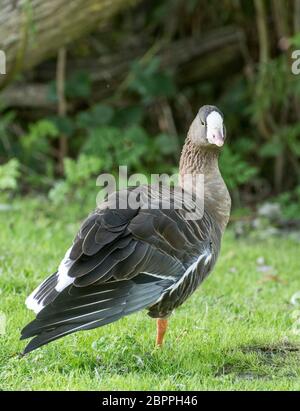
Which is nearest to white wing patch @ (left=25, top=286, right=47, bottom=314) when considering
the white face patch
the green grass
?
the green grass

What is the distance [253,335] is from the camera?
4.87m

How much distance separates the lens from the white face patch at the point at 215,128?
4969 millimetres

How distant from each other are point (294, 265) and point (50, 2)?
330 centimetres

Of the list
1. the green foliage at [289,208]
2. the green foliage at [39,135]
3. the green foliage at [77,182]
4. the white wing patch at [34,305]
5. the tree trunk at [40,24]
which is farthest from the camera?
the green foliage at [39,135]

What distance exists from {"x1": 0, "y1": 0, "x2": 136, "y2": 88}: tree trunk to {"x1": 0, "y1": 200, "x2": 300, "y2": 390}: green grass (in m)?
2.09

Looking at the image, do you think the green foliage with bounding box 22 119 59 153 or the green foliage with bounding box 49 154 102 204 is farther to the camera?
the green foliage with bounding box 22 119 59 153

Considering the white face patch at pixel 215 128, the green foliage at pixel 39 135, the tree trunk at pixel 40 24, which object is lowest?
the white face patch at pixel 215 128

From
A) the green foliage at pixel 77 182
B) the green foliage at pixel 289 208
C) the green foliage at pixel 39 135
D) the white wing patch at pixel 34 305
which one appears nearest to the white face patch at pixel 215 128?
the white wing patch at pixel 34 305

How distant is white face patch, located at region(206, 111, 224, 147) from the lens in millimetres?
4969

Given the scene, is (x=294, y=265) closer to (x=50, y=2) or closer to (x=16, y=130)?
(x=50, y=2)

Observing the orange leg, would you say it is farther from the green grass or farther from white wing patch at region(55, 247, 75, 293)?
white wing patch at region(55, 247, 75, 293)

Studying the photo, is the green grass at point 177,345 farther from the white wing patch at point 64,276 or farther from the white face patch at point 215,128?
the white face patch at point 215,128

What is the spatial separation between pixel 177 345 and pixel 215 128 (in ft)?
4.36
